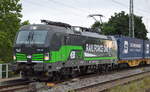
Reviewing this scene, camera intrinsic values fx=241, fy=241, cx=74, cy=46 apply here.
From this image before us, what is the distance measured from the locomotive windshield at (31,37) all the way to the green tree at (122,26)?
121 ft

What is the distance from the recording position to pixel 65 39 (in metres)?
13.0

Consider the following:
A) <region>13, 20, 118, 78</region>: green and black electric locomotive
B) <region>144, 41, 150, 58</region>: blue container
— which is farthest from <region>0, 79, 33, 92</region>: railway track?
<region>144, 41, 150, 58</region>: blue container

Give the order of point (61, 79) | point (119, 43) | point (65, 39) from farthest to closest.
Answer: point (119, 43)
point (61, 79)
point (65, 39)

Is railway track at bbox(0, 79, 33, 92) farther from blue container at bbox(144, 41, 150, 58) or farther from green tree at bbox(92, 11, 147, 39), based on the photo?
green tree at bbox(92, 11, 147, 39)

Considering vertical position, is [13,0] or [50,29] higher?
[13,0]

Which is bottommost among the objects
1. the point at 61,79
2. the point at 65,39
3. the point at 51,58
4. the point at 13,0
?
the point at 61,79

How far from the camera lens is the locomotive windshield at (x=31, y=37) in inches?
481

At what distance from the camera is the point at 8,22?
75.1 feet

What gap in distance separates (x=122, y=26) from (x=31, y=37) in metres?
40.1

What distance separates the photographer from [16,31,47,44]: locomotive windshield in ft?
40.1

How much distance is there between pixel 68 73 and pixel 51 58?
2261mm

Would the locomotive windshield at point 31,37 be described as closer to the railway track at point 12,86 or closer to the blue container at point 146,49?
the railway track at point 12,86

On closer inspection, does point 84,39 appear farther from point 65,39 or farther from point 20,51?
point 20,51

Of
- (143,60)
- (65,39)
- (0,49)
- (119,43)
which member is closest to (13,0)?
(0,49)
